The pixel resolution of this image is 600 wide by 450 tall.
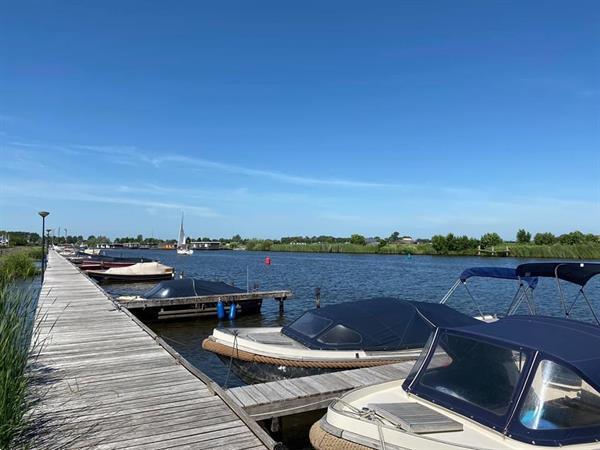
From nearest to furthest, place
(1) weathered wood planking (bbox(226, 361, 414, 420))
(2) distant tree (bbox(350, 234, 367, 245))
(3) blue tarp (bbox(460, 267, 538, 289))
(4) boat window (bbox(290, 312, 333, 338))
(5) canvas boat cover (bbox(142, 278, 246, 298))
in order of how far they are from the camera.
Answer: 1. (1) weathered wood planking (bbox(226, 361, 414, 420))
2. (4) boat window (bbox(290, 312, 333, 338))
3. (3) blue tarp (bbox(460, 267, 538, 289))
4. (5) canvas boat cover (bbox(142, 278, 246, 298))
5. (2) distant tree (bbox(350, 234, 367, 245))

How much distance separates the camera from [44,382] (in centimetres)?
689

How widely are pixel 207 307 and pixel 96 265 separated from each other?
79.0 ft

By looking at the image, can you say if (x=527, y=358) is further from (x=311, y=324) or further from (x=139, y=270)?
(x=139, y=270)

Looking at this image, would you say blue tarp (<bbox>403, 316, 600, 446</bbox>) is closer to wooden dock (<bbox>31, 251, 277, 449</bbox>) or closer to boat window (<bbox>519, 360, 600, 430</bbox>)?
boat window (<bbox>519, 360, 600, 430</bbox>)

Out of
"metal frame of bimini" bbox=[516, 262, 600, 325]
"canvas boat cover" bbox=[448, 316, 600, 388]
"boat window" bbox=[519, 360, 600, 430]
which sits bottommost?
"boat window" bbox=[519, 360, 600, 430]

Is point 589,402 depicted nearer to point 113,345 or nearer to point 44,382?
point 44,382

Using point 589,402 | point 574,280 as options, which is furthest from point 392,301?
point 589,402

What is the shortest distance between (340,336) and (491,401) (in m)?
5.32

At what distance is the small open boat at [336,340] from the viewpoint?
10023 millimetres

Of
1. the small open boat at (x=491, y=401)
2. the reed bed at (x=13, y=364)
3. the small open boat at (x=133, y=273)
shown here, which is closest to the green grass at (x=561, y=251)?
the small open boat at (x=133, y=273)

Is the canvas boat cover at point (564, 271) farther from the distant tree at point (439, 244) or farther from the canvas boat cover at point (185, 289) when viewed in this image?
the distant tree at point (439, 244)

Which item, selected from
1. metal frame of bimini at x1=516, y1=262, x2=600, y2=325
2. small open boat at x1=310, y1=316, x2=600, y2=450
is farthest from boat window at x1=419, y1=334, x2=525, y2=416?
metal frame of bimini at x1=516, y1=262, x2=600, y2=325

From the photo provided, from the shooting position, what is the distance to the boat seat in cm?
523

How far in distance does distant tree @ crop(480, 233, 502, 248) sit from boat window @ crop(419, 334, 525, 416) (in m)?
116
